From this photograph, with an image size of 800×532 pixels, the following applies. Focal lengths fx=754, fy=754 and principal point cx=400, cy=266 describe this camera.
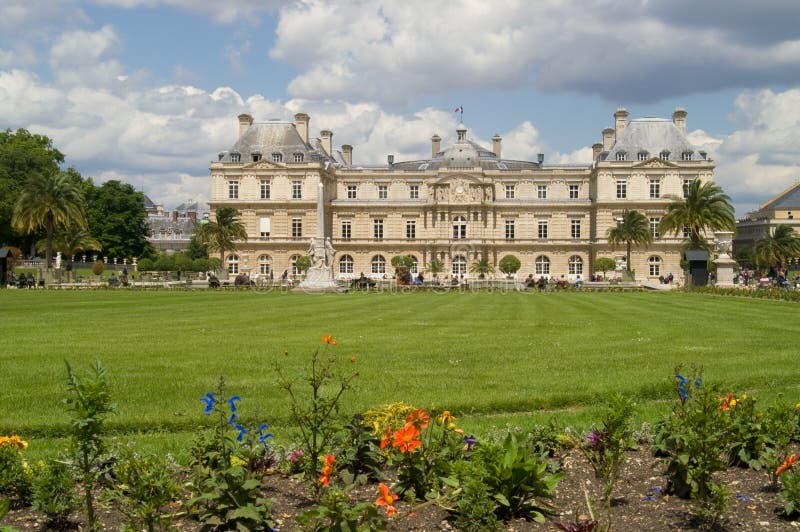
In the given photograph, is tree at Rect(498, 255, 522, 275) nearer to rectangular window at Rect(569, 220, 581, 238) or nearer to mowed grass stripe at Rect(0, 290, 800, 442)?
rectangular window at Rect(569, 220, 581, 238)

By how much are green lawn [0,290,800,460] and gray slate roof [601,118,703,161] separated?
189 ft

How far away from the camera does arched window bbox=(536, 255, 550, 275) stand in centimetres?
8388

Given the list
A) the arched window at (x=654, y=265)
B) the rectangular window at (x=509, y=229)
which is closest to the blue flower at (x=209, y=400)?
the arched window at (x=654, y=265)

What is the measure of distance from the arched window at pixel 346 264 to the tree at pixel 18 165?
31.2 meters

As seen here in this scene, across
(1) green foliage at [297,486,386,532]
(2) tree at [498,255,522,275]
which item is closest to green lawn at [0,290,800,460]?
(1) green foliage at [297,486,386,532]

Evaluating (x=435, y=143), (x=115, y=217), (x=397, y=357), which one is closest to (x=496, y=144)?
(x=435, y=143)

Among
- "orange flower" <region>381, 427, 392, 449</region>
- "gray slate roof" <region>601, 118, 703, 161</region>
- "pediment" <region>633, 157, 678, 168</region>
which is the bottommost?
"orange flower" <region>381, 427, 392, 449</region>

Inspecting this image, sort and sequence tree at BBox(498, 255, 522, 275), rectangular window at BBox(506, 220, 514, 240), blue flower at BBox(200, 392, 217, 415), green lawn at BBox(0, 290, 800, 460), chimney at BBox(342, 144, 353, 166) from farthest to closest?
chimney at BBox(342, 144, 353, 166), rectangular window at BBox(506, 220, 514, 240), tree at BBox(498, 255, 522, 275), green lawn at BBox(0, 290, 800, 460), blue flower at BBox(200, 392, 217, 415)

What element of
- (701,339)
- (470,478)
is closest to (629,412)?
(470,478)

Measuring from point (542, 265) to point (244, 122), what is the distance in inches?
1475

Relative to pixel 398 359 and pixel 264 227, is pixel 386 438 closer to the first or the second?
pixel 398 359

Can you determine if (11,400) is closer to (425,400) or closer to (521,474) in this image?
(425,400)

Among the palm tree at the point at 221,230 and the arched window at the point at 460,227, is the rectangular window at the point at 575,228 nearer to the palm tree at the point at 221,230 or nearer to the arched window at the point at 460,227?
the arched window at the point at 460,227

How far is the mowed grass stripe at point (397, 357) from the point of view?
10750 millimetres
